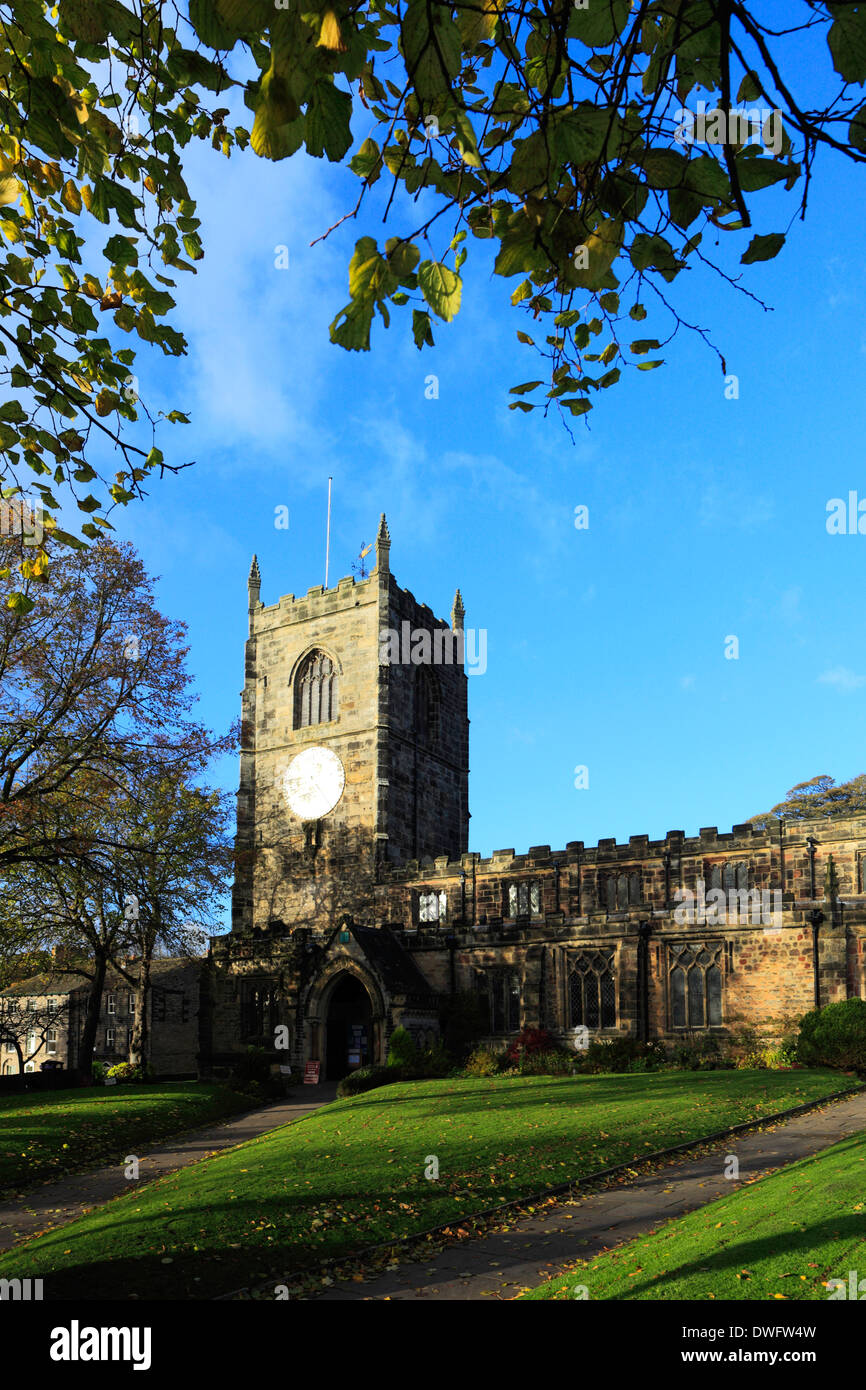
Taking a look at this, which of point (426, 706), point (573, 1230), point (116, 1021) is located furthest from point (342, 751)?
point (573, 1230)

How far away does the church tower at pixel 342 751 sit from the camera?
46.4 metres

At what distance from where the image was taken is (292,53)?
4.14 m

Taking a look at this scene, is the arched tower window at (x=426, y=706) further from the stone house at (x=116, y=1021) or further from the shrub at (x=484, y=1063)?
the shrub at (x=484, y=1063)

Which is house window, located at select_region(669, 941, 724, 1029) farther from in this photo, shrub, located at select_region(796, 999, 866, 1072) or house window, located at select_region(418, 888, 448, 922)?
house window, located at select_region(418, 888, 448, 922)

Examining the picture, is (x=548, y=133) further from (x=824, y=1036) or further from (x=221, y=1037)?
(x=221, y=1037)

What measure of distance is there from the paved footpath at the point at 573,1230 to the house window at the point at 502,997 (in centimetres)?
1963

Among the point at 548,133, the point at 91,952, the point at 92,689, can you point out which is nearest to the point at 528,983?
the point at 91,952

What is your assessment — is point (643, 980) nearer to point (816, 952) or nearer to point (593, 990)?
point (593, 990)

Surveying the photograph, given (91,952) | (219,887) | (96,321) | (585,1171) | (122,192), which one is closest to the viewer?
(122,192)

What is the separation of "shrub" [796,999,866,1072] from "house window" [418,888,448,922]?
1800 centimetres

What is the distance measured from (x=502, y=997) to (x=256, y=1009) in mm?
9878

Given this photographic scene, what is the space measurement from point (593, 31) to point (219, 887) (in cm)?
3134

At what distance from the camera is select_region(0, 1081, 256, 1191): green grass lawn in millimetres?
19203

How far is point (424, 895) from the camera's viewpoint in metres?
44.2
